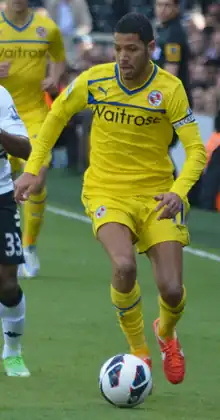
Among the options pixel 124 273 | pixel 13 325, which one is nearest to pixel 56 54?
pixel 13 325

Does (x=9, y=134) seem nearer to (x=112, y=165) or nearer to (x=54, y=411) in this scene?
(x=112, y=165)

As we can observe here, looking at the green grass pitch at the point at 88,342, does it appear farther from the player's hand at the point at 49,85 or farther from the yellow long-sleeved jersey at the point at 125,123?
the player's hand at the point at 49,85

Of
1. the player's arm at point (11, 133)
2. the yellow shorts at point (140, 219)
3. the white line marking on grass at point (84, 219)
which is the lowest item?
the white line marking on grass at point (84, 219)

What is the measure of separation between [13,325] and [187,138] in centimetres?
141

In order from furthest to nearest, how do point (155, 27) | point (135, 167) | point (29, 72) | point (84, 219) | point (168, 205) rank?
point (155, 27) < point (84, 219) < point (29, 72) < point (135, 167) < point (168, 205)

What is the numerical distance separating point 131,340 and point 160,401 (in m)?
0.64

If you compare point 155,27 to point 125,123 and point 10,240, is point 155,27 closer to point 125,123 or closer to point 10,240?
point 125,123

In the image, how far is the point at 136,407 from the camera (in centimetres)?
677

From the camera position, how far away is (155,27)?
1916 centimetres

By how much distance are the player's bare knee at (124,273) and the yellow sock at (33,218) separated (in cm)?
442

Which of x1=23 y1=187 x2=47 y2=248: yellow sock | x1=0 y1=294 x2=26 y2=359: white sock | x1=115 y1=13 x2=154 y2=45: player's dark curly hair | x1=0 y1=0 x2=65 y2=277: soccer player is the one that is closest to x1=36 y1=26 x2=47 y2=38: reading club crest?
x1=0 y1=0 x2=65 y2=277: soccer player

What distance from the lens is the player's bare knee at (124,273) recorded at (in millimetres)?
7152

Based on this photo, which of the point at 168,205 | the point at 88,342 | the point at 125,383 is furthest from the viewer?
the point at 88,342

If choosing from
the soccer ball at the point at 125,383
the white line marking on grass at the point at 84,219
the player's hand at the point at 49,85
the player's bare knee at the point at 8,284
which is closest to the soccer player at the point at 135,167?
the player's bare knee at the point at 8,284
